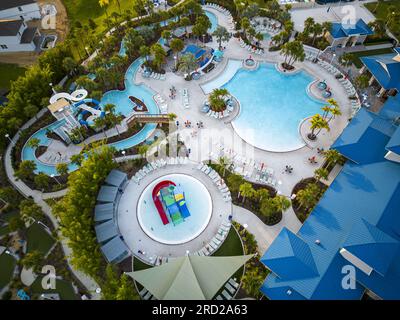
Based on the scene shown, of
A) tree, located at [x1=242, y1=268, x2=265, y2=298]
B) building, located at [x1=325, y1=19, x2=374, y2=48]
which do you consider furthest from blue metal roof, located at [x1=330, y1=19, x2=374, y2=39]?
tree, located at [x1=242, y1=268, x2=265, y2=298]

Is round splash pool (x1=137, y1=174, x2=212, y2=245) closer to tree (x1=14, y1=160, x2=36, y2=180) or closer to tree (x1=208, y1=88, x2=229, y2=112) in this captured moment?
tree (x1=208, y1=88, x2=229, y2=112)

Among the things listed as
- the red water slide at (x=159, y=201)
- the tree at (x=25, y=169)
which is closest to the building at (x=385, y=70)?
the red water slide at (x=159, y=201)

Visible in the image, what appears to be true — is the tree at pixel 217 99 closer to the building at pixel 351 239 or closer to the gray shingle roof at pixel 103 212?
the building at pixel 351 239

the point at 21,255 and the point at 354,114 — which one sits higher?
the point at 354,114

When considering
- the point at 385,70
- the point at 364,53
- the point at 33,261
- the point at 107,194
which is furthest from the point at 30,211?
the point at 364,53

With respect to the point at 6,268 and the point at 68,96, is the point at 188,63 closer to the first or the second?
the point at 68,96
